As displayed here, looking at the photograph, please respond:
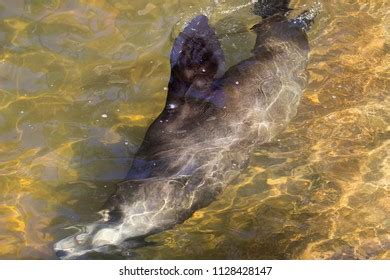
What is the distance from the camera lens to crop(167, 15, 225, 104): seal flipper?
5637 mm

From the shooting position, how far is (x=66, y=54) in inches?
237

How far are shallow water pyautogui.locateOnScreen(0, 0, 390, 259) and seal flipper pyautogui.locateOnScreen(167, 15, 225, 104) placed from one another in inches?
11.0

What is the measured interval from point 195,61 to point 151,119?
0.80 metres

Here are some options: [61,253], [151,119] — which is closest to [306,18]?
[151,119]

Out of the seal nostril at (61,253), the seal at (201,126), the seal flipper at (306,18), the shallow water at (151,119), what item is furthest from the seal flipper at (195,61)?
the seal nostril at (61,253)

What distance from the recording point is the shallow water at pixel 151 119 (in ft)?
16.7

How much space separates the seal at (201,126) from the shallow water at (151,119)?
21 centimetres

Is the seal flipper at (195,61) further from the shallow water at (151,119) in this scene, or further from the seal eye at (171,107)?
the shallow water at (151,119)

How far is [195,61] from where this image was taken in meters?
5.71

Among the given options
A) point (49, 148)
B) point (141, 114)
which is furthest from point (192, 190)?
point (49, 148)

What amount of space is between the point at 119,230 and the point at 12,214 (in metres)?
1.25

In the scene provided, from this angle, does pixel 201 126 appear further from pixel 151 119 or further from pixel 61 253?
pixel 61 253

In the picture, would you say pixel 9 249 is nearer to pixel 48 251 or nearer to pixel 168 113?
pixel 48 251

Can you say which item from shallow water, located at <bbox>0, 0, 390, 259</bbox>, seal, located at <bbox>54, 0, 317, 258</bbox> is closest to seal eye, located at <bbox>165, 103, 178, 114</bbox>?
seal, located at <bbox>54, 0, 317, 258</bbox>
